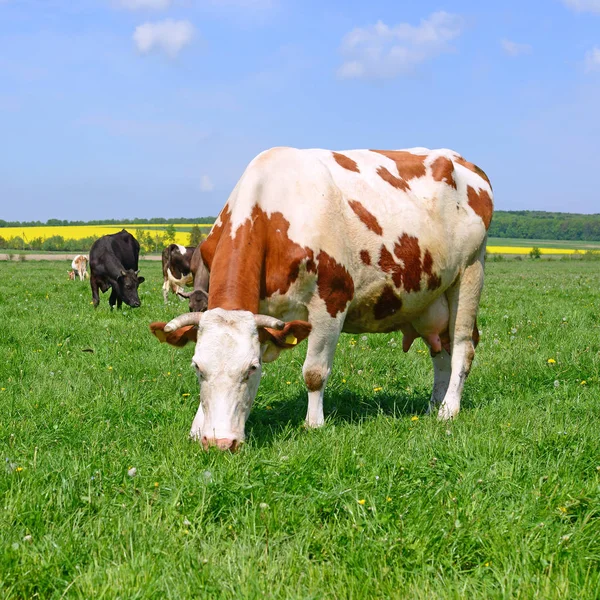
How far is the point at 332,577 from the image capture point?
130 inches

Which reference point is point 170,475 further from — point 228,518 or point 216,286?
point 216,286

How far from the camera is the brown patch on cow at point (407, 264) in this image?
6605mm

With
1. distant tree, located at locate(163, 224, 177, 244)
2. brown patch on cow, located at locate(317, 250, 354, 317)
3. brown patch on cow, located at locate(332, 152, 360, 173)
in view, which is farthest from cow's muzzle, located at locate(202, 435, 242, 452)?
distant tree, located at locate(163, 224, 177, 244)

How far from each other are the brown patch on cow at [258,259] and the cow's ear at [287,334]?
0.25 metres

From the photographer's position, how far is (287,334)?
547 centimetres

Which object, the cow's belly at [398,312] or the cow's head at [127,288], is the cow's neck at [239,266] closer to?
the cow's belly at [398,312]

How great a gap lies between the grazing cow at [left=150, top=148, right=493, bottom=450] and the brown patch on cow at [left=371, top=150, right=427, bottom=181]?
2 cm

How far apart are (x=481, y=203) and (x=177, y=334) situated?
398cm

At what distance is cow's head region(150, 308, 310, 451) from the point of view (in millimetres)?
5047

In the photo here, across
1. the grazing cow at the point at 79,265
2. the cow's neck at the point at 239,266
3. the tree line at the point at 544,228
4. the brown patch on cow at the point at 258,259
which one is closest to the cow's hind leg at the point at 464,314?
the brown patch on cow at the point at 258,259

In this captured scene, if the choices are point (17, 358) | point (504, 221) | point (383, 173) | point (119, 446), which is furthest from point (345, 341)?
point (504, 221)

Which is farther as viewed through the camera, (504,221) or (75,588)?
(504,221)

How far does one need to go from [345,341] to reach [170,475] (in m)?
5.91

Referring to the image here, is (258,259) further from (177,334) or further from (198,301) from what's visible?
(198,301)
